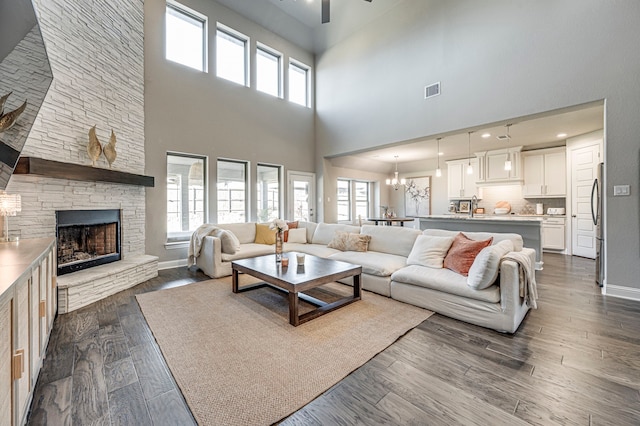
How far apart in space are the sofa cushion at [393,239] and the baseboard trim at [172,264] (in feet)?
11.6

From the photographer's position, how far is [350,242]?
429 cm

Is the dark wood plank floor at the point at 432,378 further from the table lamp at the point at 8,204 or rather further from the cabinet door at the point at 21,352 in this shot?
the table lamp at the point at 8,204

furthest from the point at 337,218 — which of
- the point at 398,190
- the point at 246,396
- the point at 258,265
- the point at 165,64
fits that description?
the point at 246,396

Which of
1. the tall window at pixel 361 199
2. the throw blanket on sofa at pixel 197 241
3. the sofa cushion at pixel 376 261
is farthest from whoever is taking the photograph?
the tall window at pixel 361 199

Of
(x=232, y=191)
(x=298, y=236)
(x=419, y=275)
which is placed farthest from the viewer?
(x=232, y=191)

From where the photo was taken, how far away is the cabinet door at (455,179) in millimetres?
8070

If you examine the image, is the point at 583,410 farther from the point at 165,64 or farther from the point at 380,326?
the point at 165,64

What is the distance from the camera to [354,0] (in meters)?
5.87

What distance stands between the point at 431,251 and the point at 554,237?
208 inches

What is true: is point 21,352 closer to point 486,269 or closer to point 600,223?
point 486,269

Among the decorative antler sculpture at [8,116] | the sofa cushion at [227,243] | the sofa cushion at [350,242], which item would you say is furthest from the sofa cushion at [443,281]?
the decorative antler sculpture at [8,116]

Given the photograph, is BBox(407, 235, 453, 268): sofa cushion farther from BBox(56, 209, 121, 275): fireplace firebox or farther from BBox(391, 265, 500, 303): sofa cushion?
BBox(56, 209, 121, 275): fireplace firebox

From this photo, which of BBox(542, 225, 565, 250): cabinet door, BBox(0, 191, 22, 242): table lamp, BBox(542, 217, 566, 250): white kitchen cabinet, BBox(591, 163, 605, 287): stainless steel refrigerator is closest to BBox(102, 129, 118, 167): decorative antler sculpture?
BBox(0, 191, 22, 242): table lamp

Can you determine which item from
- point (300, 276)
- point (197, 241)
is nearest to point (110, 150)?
point (197, 241)
